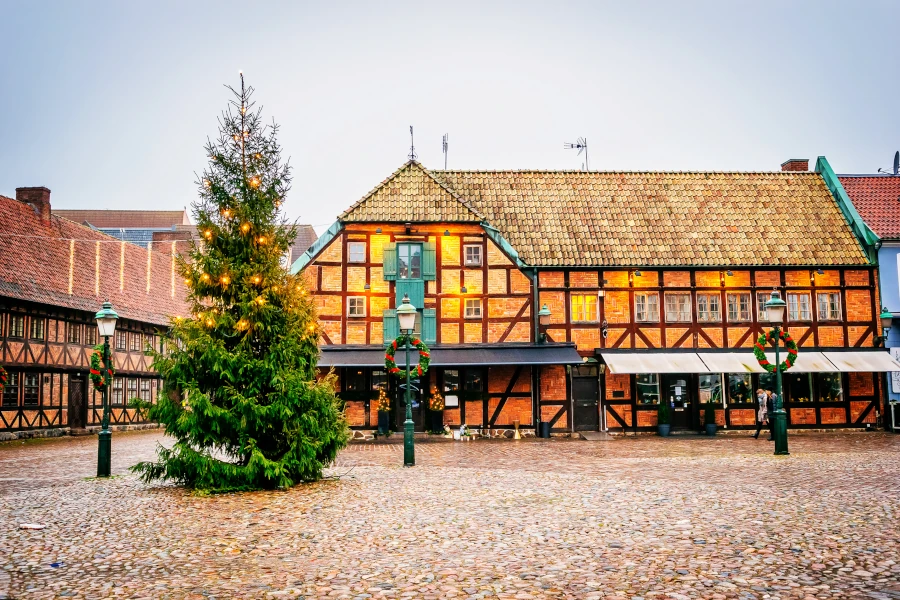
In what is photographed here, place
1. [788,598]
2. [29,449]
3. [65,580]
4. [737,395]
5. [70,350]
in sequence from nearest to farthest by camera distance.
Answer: [788,598]
[65,580]
[29,449]
[737,395]
[70,350]

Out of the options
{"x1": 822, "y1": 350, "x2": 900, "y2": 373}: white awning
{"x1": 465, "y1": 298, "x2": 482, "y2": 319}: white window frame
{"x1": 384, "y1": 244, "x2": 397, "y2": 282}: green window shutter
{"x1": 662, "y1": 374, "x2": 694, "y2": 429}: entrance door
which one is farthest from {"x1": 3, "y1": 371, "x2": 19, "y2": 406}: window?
{"x1": 822, "y1": 350, "x2": 900, "y2": 373}: white awning

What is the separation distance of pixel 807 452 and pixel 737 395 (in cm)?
888

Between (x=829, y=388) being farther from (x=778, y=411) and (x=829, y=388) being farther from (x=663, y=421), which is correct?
(x=778, y=411)

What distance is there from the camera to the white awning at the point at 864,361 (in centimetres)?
2875

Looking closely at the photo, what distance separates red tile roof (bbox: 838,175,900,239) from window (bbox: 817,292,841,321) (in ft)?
8.70

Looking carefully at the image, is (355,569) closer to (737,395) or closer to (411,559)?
(411,559)

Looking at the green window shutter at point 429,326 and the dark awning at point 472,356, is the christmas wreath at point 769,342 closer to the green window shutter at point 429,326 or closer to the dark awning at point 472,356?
the dark awning at point 472,356

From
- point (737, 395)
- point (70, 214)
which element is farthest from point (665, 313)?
point (70, 214)

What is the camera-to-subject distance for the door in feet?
116

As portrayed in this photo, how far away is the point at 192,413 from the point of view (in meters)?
14.6

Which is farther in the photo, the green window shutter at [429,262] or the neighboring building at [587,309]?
the green window shutter at [429,262]

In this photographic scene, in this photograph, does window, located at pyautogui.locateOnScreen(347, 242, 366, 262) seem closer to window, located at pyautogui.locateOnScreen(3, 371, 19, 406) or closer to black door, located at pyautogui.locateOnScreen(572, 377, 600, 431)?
black door, located at pyautogui.locateOnScreen(572, 377, 600, 431)

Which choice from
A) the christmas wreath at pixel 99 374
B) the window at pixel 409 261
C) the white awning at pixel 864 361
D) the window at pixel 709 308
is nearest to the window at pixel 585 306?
the window at pixel 709 308

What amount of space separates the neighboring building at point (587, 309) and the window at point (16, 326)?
37.8 ft
